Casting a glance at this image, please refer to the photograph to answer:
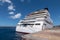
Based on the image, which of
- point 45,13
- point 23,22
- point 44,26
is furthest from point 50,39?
point 23,22

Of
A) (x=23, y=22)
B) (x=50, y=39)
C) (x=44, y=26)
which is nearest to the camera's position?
(x=50, y=39)

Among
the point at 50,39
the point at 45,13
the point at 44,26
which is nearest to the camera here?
the point at 50,39

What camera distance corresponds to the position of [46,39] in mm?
11641

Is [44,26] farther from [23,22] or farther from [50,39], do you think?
[50,39]

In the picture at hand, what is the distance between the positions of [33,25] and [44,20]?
21.7ft

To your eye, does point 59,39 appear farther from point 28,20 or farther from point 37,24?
point 28,20

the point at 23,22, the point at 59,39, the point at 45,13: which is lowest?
the point at 59,39

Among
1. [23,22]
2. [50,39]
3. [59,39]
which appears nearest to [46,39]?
[50,39]

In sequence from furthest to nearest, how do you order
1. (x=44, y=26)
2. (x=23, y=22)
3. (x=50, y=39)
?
1. (x=23, y=22)
2. (x=44, y=26)
3. (x=50, y=39)

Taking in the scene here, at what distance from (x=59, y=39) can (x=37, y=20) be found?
182ft

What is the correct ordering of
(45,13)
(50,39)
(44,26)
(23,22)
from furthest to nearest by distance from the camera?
1. (23,22)
2. (45,13)
3. (44,26)
4. (50,39)

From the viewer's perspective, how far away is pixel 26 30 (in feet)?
225

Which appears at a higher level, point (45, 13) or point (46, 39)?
point (45, 13)

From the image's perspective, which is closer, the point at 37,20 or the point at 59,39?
the point at 59,39
